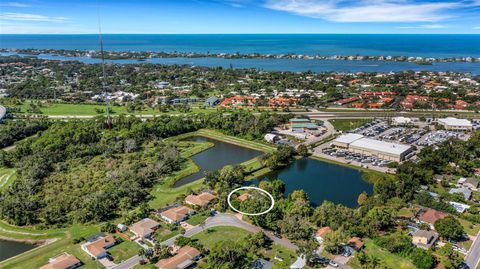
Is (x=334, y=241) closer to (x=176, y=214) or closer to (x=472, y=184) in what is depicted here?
(x=176, y=214)

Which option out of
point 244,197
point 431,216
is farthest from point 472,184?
point 244,197

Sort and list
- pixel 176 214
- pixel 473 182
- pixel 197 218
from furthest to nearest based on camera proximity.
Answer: pixel 473 182 < pixel 197 218 < pixel 176 214

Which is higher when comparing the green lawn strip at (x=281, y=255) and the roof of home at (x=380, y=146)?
the roof of home at (x=380, y=146)

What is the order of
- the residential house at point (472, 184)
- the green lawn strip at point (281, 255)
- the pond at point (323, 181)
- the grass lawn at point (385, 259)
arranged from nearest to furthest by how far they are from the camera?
the grass lawn at point (385, 259), the green lawn strip at point (281, 255), the pond at point (323, 181), the residential house at point (472, 184)

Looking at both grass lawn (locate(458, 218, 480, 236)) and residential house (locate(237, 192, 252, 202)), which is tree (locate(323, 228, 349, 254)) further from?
Result: grass lawn (locate(458, 218, 480, 236))

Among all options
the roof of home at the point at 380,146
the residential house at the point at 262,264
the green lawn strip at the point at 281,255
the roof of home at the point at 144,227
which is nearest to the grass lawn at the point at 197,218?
the roof of home at the point at 144,227

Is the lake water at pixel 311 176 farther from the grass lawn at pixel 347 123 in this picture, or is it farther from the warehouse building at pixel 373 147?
the grass lawn at pixel 347 123
